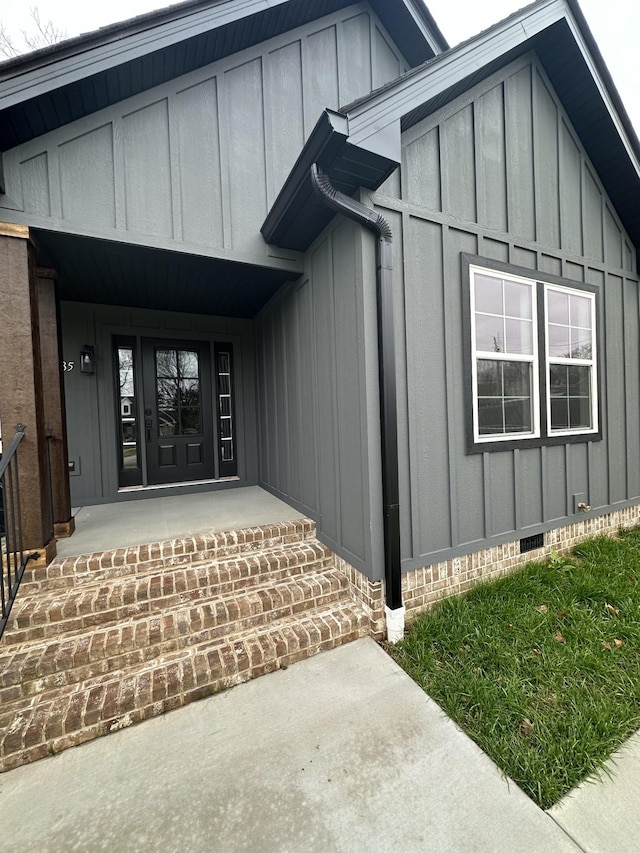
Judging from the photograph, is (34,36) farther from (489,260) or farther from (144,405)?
(489,260)

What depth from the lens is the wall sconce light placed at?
433 cm

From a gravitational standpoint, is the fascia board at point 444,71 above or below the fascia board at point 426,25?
below

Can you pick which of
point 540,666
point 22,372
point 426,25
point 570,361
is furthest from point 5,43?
point 540,666

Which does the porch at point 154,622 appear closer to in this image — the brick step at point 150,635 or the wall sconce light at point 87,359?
the brick step at point 150,635

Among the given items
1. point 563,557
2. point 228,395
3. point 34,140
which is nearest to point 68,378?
point 228,395

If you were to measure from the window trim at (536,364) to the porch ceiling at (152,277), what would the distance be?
173 centimetres

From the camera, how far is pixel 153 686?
2018mm

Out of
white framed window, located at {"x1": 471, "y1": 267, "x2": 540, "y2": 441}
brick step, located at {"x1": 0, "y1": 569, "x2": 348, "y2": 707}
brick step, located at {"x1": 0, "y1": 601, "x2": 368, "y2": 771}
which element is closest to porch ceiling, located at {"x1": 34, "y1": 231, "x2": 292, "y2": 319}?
white framed window, located at {"x1": 471, "y1": 267, "x2": 540, "y2": 441}

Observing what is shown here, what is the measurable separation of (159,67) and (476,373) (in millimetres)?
3559

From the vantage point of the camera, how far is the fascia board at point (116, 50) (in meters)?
2.38

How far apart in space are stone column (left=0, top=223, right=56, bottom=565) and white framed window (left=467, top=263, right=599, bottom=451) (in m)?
3.35

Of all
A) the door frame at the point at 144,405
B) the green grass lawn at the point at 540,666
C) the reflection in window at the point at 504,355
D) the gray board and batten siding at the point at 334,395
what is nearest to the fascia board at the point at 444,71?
the gray board and batten siding at the point at 334,395

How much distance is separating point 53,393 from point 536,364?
14.7 ft

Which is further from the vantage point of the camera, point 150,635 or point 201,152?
point 201,152
